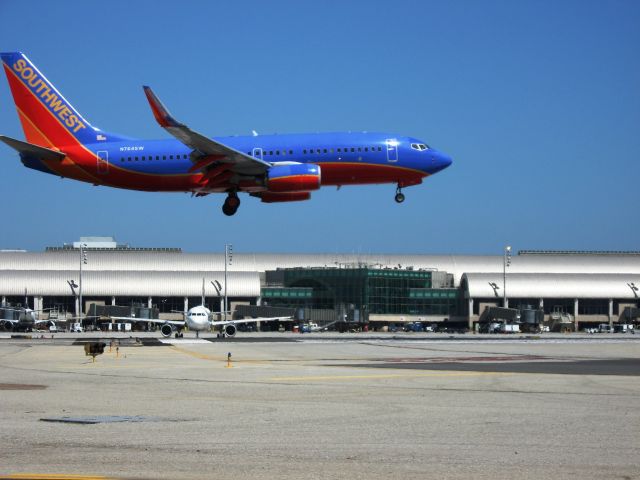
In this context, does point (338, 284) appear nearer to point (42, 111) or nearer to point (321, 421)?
point (42, 111)

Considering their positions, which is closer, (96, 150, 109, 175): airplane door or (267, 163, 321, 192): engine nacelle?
(267, 163, 321, 192): engine nacelle

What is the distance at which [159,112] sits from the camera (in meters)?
56.2

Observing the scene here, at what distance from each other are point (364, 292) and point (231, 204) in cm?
10944

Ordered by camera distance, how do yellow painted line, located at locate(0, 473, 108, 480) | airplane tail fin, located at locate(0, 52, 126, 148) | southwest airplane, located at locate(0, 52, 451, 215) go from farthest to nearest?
airplane tail fin, located at locate(0, 52, 126, 148) < southwest airplane, located at locate(0, 52, 451, 215) < yellow painted line, located at locate(0, 473, 108, 480)

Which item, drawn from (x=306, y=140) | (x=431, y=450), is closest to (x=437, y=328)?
(x=306, y=140)

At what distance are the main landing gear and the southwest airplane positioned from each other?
0.07m

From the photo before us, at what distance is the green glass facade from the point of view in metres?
173

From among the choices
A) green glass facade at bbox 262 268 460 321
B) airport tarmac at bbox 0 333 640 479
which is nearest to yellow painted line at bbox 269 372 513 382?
airport tarmac at bbox 0 333 640 479

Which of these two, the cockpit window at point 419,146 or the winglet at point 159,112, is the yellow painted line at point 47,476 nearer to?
the winglet at point 159,112

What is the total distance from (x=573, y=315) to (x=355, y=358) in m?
125

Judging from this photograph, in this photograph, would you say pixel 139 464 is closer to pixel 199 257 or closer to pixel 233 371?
pixel 233 371

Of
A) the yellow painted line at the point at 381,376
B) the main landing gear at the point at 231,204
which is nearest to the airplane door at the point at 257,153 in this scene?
the main landing gear at the point at 231,204

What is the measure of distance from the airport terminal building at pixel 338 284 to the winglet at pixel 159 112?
104345 millimetres

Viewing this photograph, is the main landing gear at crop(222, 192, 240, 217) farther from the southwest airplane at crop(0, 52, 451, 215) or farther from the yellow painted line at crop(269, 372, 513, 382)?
the yellow painted line at crop(269, 372, 513, 382)
